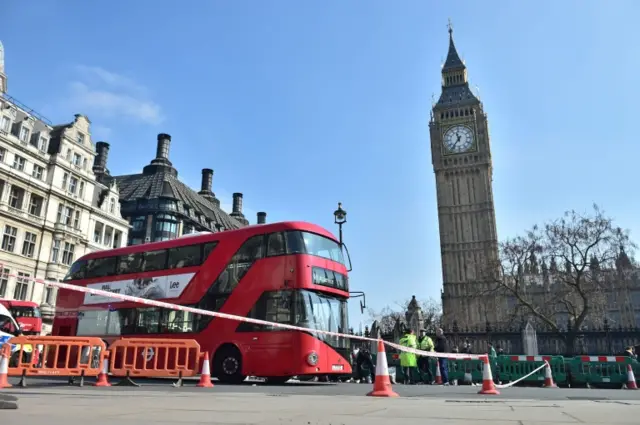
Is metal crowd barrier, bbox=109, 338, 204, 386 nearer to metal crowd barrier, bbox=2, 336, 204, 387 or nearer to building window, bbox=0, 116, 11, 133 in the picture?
metal crowd barrier, bbox=2, 336, 204, 387

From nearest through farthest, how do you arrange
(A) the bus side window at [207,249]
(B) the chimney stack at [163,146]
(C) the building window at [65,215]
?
(A) the bus side window at [207,249] → (C) the building window at [65,215] → (B) the chimney stack at [163,146]

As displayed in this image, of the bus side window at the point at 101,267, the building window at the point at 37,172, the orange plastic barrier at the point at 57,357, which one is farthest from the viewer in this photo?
the building window at the point at 37,172

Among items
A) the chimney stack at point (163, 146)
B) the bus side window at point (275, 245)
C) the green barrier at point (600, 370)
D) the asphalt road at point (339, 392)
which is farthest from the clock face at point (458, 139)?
the asphalt road at point (339, 392)

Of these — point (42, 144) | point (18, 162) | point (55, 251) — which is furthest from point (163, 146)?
point (18, 162)

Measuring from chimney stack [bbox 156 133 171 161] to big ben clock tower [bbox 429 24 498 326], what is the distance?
43397mm

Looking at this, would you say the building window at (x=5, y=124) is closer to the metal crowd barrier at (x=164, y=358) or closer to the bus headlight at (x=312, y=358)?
the metal crowd barrier at (x=164, y=358)

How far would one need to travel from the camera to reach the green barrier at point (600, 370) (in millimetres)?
15789

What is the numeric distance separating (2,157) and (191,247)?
921 inches

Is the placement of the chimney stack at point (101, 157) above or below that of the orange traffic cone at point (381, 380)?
above

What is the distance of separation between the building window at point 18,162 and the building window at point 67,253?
6.26 metres

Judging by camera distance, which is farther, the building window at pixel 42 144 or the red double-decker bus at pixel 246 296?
the building window at pixel 42 144

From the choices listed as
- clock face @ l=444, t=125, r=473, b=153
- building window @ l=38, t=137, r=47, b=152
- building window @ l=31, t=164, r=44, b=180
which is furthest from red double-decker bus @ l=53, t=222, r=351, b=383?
clock face @ l=444, t=125, r=473, b=153

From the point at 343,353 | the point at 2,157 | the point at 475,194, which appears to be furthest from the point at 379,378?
the point at 475,194

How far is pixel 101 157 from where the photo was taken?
54.6 meters
